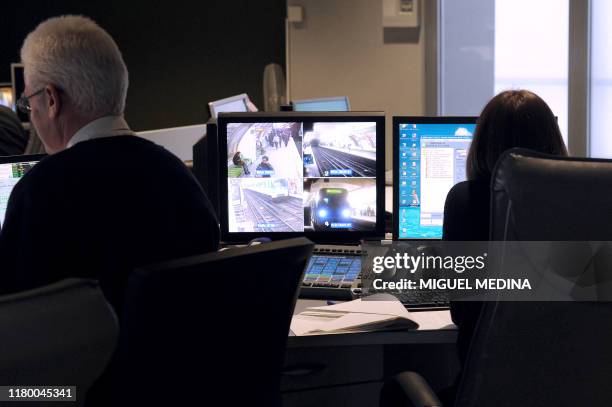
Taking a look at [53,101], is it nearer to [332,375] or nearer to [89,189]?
[89,189]

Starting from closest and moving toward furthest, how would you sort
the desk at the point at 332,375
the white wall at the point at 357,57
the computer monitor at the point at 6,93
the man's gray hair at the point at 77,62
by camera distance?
the man's gray hair at the point at 77,62 < the desk at the point at 332,375 < the white wall at the point at 357,57 < the computer monitor at the point at 6,93

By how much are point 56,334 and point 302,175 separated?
1589mm

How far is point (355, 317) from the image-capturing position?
2.24 meters

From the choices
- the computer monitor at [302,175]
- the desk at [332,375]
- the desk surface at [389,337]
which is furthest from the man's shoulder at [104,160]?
the computer monitor at [302,175]

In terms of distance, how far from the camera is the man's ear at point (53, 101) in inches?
68.8

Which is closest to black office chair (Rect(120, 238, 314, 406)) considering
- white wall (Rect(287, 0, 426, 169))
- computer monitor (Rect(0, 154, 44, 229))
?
computer monitor (Rect(0, 154, 44, 229))

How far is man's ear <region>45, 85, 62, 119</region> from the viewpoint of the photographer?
175 centimetres

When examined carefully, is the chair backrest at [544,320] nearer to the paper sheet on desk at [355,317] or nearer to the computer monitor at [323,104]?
the paper sheet on desk at [355,317]

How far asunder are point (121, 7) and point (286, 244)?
6414 mm

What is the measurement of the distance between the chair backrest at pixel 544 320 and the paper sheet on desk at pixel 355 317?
635 mm

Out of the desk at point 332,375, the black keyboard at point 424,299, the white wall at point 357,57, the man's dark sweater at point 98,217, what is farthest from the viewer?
the white wall at point 357,57

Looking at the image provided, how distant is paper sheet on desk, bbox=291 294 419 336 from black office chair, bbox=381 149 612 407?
63 cm

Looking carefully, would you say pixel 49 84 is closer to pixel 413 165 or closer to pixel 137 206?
pixel 137 206

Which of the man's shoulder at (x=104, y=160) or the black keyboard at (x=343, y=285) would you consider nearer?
the man's shoulder at (x=104, y=160)
